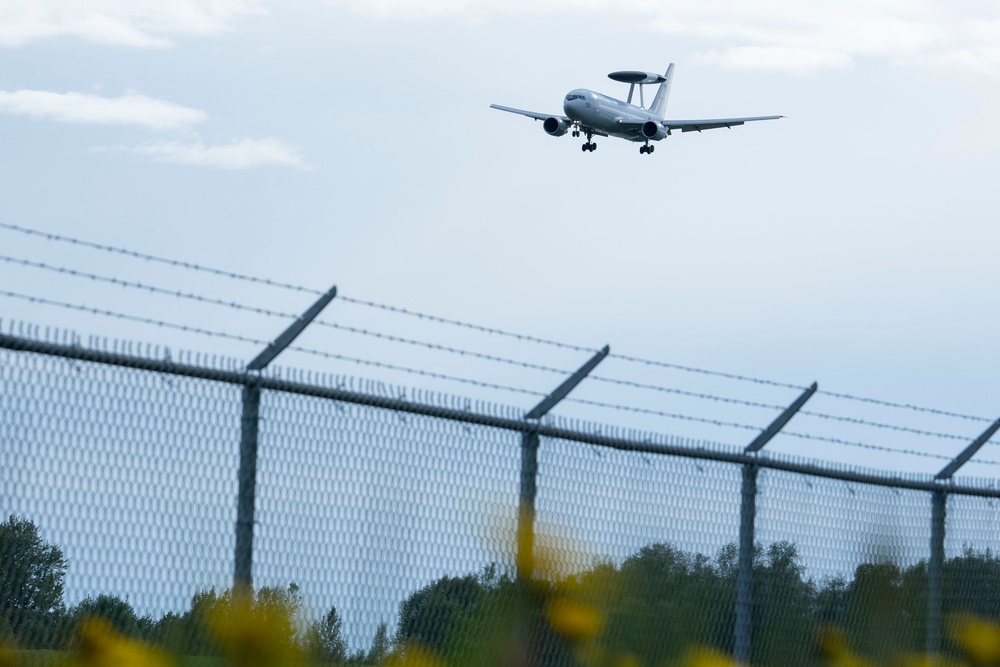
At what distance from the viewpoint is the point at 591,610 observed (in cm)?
188

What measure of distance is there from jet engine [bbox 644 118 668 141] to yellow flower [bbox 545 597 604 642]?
31738 mm

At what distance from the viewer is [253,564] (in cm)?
398

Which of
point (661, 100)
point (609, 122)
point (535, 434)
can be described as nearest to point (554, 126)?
point (609, 122)

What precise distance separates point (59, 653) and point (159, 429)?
2.02 feet

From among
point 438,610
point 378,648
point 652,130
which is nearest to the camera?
point 378,648

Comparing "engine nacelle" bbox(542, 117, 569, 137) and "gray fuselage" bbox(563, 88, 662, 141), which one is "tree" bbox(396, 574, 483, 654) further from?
"engine nacelle" bbox(542, 117, 569, 137)

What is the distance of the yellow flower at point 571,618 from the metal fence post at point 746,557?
4.10 meters

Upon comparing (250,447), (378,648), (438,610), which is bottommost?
(378,648)

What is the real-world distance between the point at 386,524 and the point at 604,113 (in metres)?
28.9

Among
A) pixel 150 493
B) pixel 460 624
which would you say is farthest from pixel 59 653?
pixel 460 624

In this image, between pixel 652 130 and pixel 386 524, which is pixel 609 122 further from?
pixel 386 524

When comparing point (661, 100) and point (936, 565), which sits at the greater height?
point (661, 100)

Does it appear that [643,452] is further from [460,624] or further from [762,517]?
[460,624]

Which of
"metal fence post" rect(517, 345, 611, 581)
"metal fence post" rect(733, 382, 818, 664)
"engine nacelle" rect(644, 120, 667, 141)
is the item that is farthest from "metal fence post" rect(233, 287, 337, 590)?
"engine nacelle" rect(644, 120, 667, 141)
